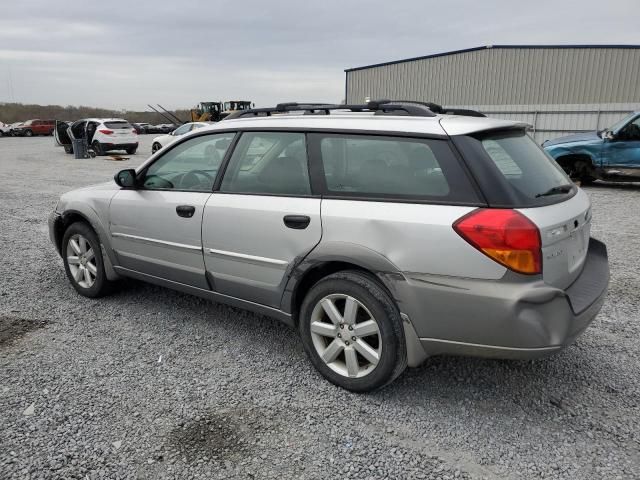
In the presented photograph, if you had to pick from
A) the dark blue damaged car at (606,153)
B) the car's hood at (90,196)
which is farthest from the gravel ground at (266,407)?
the dark blue damaged car at (606,153)

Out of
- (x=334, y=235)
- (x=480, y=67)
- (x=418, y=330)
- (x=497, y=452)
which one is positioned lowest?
(x=497, y=452)

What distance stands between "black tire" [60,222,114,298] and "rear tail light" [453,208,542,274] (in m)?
3.26

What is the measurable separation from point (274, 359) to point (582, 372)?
1.99 meters

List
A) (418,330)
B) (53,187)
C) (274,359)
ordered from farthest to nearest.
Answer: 1. (53,187)
2. (274,359)
3. (418,330)

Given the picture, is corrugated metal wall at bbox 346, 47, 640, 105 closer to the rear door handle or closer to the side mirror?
the side mirror

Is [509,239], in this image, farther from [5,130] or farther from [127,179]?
[5,130]

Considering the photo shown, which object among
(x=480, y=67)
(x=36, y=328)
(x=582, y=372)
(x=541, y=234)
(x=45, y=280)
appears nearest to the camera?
(x=541, y=234)

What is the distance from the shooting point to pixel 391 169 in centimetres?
286

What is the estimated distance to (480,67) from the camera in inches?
949

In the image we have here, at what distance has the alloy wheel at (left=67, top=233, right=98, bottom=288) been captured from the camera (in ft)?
14.8

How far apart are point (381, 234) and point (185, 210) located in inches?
61.8

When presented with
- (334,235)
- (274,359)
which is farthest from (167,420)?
(334,235)

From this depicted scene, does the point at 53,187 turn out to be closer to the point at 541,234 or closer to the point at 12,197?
the point at 12,197

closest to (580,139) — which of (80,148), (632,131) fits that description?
(632,131)
